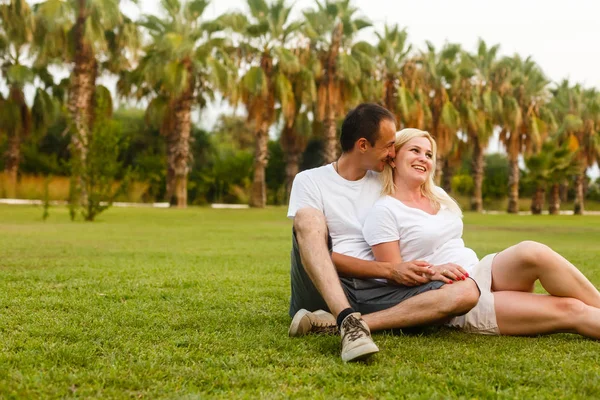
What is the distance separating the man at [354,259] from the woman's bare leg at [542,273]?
1.12ft

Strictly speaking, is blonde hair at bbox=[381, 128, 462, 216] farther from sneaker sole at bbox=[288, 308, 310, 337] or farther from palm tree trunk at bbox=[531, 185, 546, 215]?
palm tree trunk at bbox=[531, 185, 546, 215]

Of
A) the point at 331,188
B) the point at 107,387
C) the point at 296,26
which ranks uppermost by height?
the point at 296,26

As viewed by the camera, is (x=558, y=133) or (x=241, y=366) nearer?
(x=241, y=366)

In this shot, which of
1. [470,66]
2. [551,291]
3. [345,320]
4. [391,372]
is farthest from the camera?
[470,66]

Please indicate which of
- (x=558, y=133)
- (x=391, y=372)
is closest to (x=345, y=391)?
(x=391, y=372)

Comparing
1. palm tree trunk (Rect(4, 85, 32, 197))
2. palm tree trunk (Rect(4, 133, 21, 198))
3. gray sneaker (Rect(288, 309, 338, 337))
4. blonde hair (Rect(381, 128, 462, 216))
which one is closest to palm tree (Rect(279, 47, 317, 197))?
palm tree trunk (Rect(4, 85, 32, 197))

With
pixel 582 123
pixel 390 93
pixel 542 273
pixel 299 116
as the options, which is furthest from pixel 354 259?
pixel 582 123

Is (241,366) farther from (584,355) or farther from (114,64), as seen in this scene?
(114,64)

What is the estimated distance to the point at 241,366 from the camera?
356cm

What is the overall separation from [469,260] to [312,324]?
1103 millimetres

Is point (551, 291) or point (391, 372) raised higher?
point (551, 291)

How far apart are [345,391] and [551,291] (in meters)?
1.76

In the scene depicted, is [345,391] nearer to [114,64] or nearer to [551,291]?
[551,291]

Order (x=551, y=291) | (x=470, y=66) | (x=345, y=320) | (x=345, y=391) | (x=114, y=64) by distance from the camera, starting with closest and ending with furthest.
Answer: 1. (x=345, y=391)
2. (x=345, y=320)
3. (x=551, y=291)
4. (x=114, y=64)
5. (x=470, y=66)
